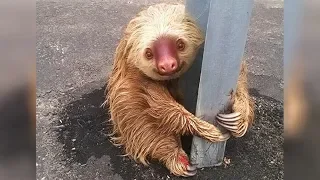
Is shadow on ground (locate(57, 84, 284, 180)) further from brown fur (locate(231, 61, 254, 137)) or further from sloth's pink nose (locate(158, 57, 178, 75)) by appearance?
sloth's pink nose (locate(158, 57, 178, 75))

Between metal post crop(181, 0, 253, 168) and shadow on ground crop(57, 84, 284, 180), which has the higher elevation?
metal post crop(181, 0, 253, 168)

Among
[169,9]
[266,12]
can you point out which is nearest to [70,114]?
[169,9]

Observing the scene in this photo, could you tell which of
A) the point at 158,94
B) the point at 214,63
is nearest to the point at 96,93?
the point at 158,94

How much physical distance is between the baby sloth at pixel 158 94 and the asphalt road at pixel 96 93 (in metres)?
0.03

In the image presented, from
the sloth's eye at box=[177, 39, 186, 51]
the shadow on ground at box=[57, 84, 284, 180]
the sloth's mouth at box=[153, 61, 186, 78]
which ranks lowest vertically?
the shadow on ground at box=[57, 84, 284, 180]

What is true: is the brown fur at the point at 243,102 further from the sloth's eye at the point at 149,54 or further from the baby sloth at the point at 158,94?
the sloth's eye at the point at 149,54

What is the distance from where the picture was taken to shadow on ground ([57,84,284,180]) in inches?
35.4

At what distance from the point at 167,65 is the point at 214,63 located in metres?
Result: 0.08

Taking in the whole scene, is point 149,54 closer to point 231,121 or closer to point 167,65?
point 167,65

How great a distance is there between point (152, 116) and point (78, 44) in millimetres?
180

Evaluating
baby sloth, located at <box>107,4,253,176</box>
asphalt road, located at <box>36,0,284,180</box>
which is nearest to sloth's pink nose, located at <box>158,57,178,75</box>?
baby sloth, located at <box>107,4,253,176</box>

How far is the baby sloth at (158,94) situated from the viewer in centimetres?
82

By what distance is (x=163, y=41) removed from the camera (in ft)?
2.63

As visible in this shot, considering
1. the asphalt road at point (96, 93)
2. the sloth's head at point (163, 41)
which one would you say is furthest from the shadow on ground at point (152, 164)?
the sloth's head at point (163, 41)
